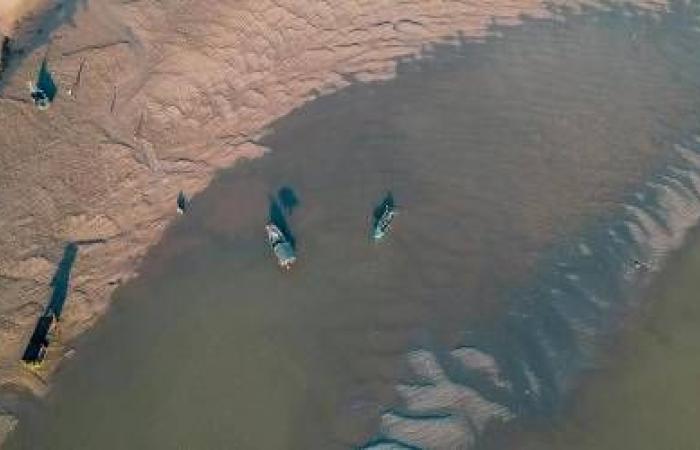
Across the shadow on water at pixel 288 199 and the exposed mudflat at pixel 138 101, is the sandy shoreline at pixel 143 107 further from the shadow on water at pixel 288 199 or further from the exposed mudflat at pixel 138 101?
the shadow on water at pixel 288 199

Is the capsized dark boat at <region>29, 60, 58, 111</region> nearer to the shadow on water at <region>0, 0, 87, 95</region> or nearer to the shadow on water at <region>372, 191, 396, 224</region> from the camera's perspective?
the shadow on water at <region>0, 0, 87, 95</region>

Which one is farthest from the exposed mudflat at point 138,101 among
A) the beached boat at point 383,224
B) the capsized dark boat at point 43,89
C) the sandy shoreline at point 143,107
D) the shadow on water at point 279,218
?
the beached boat at point 383,224

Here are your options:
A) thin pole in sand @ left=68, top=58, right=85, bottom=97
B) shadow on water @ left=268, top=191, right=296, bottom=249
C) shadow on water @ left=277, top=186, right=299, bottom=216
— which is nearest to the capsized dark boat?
thin pole in sand @ left=68, top=58, right=85, bottom=97

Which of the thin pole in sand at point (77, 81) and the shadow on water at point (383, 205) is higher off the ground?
the thin pole in sand at point (77, 81)

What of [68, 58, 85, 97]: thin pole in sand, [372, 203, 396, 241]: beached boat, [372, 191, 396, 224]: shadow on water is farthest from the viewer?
[68, 58, 85, 97]: thin pole in sand

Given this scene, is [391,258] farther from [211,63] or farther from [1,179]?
[1,179]
